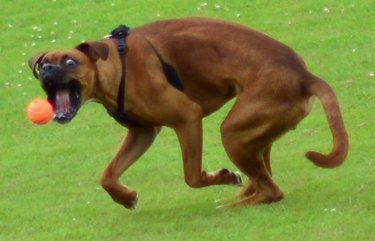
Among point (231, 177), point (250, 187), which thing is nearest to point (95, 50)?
point (231, 177)

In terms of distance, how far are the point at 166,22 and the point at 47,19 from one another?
9.98 m

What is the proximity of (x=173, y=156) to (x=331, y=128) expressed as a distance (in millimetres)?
3427

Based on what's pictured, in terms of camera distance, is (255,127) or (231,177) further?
(231,177)

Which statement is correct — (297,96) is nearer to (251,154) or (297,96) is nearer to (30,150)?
(251,154)

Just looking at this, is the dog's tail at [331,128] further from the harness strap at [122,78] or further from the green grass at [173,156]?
the harness strap at [122,78]

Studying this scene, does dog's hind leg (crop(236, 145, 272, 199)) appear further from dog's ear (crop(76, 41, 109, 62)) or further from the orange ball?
the orange ball

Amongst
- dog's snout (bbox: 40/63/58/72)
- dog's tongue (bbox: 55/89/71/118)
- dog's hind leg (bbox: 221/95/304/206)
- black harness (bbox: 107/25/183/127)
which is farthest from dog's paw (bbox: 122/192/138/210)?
dog's snout (bbox: 40/63/58/72)

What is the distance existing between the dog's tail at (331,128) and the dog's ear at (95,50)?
1.53 m

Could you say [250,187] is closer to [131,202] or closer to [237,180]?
[237,180]

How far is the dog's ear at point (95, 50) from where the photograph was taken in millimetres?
9758

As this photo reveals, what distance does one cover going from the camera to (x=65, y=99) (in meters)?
9.72

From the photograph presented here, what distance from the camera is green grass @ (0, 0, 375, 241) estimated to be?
959 centimetres

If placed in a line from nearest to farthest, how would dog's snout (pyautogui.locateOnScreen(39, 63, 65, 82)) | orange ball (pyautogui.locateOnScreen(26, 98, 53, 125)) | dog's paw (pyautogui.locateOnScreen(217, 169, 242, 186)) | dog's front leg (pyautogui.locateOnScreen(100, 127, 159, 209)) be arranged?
1. dog's snout (pyautogui.locateOnScreen(39, 63, 65, 82))
2. orange ball (pyautogui.locateOnScreen(26, 98, 53, 125))
3. dog's paw (pyautogui.locateOnScreen(217, 169, 242, 186))
4. dog's front leg (pyautogui.locateOnScreen(100, 127, 159, 209))

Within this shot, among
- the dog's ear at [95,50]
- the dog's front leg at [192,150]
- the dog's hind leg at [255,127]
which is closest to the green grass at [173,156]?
the dog's front leg at [192,150]
